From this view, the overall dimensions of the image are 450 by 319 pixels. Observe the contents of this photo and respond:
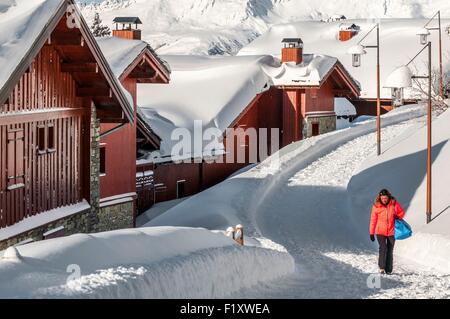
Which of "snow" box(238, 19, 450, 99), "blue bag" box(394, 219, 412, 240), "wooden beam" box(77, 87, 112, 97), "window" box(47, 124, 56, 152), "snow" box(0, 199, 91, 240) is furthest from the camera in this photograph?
"snow" box(238, 19, 450, 99)

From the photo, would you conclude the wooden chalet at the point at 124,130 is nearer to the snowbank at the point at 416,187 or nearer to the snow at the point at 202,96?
the snow at the point at 202,96

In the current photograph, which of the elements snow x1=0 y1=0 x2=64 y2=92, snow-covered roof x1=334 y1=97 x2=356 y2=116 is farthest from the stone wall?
snow x1=0 y1=0 x2=64 y2=92

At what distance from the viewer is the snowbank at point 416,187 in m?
16.9

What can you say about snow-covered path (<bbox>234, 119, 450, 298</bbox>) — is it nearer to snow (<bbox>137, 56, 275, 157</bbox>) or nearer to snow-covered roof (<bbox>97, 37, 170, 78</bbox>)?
snow (<bbox>137, 56, 275, 157</bbox>)

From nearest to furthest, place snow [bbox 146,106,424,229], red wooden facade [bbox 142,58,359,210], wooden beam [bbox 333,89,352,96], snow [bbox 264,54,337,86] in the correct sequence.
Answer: snow [bbox 146,106,424,229] → red wooden facade [bbox 142,58,359,210] → snow [bbox 264,54,337,86] → wooden beam [bbox 333,89,352,96]

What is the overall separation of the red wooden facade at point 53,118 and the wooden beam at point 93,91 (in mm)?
21

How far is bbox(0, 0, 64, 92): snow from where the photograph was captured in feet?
44.8

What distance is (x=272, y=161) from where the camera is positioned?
30.0m

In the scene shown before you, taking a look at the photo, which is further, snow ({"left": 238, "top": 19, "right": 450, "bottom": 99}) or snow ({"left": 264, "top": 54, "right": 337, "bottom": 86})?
Result: snow ({"left": 238, "top": 19, "right": 450, "bottom": 99})

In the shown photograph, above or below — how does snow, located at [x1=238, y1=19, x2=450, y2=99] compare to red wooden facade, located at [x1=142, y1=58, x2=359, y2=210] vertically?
above

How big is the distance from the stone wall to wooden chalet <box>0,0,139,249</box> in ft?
63.7

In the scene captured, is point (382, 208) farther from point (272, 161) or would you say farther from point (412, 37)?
point (412, 37)

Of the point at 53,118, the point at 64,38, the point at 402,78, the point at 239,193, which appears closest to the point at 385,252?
the point at 402,78

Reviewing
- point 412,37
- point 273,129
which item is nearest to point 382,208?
point 273,129
